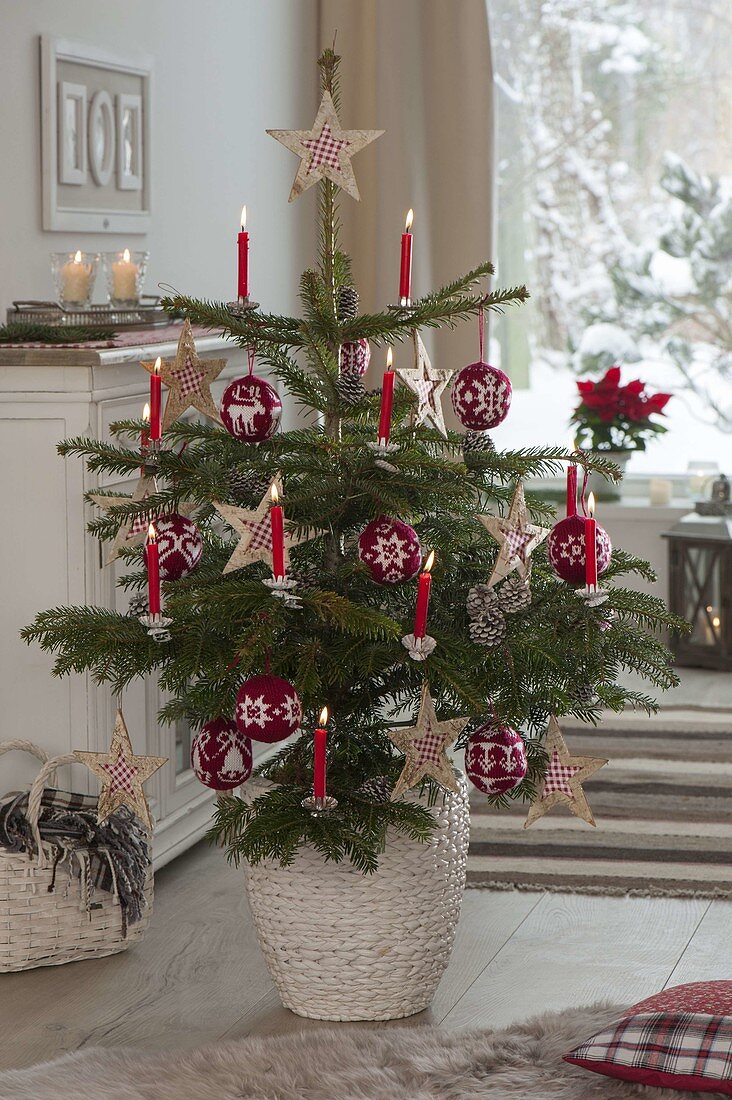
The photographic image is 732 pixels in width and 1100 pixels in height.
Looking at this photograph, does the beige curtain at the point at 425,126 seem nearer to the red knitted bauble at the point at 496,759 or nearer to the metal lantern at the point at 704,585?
the metal lantern at the point at 704,585

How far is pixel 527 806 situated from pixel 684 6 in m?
2.71

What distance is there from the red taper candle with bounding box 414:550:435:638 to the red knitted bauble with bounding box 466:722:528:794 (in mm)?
174

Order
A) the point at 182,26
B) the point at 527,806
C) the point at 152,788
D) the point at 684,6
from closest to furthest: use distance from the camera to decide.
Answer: the point at 152,788 < the point at 527,806 < the point at 182,26 < the point at 684,6

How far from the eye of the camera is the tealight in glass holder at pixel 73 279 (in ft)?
7.92

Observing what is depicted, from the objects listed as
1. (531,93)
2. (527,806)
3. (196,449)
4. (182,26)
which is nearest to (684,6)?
(531,93)

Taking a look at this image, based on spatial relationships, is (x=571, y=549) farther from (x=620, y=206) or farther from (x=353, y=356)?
(x=620, y=206)

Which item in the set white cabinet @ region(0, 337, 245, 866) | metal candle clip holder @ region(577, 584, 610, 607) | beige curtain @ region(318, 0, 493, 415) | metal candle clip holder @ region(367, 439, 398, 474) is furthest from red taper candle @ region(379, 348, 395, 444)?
beige curtain @ region(318, 0, 493, 415)

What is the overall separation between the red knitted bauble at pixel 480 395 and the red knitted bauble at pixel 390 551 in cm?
22

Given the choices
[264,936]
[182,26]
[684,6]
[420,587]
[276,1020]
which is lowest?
[276,1020]

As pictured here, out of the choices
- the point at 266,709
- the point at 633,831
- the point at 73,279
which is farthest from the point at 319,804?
the point at 633,831

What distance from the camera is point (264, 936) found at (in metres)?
2.02

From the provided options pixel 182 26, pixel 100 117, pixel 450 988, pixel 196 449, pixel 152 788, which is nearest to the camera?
pixel 196 449

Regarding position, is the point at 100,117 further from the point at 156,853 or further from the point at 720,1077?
the point at 720,1077

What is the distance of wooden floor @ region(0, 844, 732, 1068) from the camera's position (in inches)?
79.8
